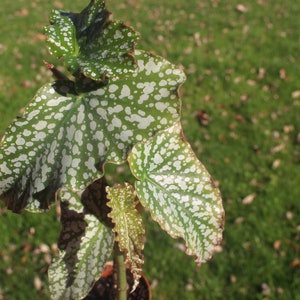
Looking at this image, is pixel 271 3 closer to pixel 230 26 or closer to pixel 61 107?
pixel 230 26

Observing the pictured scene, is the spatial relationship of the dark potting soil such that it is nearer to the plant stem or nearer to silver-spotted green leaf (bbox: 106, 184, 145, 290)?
the plant stem

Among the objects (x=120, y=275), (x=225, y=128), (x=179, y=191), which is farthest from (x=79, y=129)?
(x=225, y=128)

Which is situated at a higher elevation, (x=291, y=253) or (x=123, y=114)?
(x=123, y=114)

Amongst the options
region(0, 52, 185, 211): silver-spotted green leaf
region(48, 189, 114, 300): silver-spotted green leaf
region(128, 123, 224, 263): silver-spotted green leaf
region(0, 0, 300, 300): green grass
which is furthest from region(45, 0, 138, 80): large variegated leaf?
region(0, 0, 300, 300): green grass

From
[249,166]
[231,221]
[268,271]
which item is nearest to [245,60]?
[249,166]

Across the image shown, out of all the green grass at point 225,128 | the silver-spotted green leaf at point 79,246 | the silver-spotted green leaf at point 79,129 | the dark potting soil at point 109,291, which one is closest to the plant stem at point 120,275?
the silver-spotted green leaf at point 79,246

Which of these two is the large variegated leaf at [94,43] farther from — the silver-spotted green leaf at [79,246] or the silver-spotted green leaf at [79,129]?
the silver-spotted green leaf at [79,246]
